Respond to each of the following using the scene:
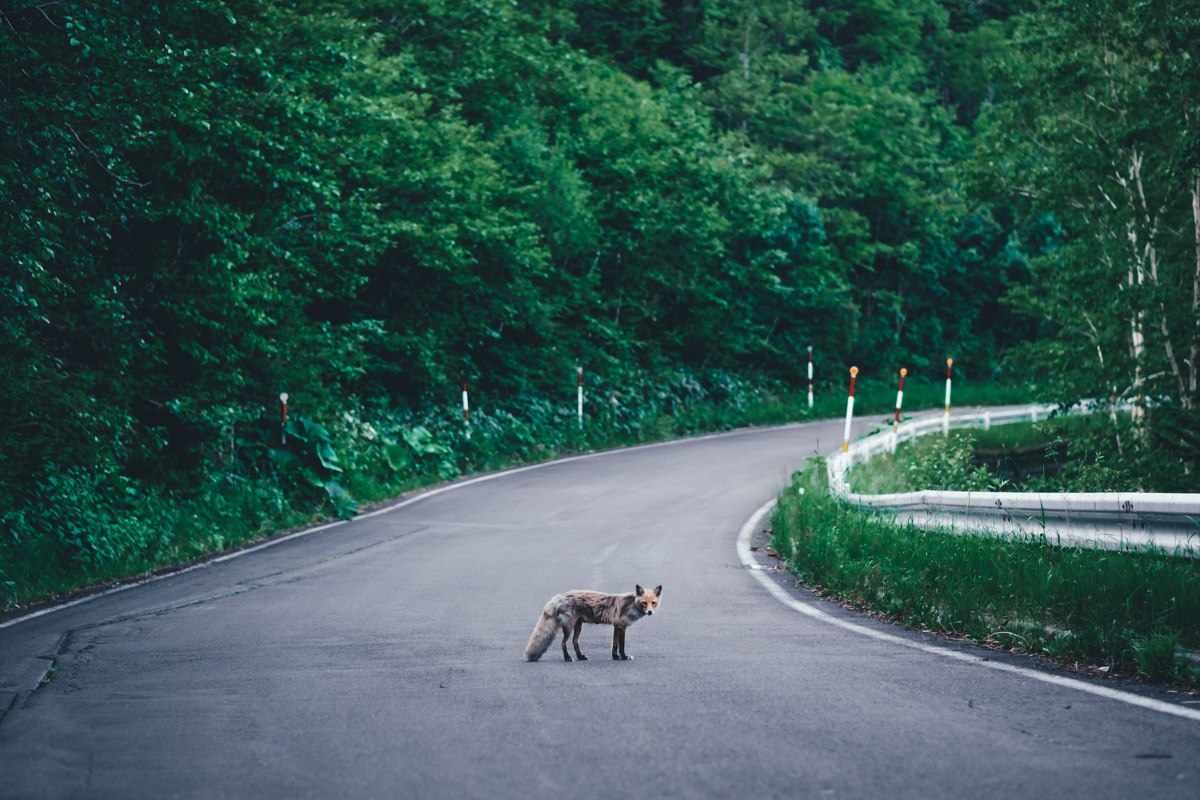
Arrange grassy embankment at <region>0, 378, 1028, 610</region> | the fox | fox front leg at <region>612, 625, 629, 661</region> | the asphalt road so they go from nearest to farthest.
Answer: the asphalt road
the fox
fox front leg at <region>612, 625, 629, 661</region>
grassy embankment at <region>0, 378, 1028, 610</region>

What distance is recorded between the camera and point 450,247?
22969mm

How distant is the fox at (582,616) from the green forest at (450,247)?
6675 mm

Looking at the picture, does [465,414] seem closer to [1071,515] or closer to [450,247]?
[450,247]

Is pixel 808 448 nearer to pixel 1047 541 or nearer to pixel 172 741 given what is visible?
pixel 1047 541

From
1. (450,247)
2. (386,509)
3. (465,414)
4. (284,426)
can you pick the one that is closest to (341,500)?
(386,509)

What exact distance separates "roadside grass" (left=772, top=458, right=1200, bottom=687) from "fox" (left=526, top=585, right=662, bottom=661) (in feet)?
8.21

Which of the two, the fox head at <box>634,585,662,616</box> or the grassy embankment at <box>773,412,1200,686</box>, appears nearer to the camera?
the grassy embankment at <box>773,412,1200,686</box>

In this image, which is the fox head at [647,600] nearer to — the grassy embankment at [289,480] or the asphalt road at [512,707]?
the asphalt road at [512,707]

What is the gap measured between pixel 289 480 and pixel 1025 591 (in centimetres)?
1291

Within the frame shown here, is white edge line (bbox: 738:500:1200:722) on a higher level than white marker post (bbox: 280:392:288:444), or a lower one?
lower

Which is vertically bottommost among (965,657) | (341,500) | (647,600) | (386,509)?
(965,657)

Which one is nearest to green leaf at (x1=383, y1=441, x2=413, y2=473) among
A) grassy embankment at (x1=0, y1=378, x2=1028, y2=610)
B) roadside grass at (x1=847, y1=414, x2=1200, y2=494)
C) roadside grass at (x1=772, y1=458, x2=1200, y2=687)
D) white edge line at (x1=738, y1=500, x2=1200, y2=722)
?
grassy embankment at (x1=0, y1=378, x2=1028, y2=610)

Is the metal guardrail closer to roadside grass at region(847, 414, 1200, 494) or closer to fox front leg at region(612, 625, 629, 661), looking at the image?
fox front leg at region(612, 625, 629, 661)

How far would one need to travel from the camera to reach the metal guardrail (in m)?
6.72
